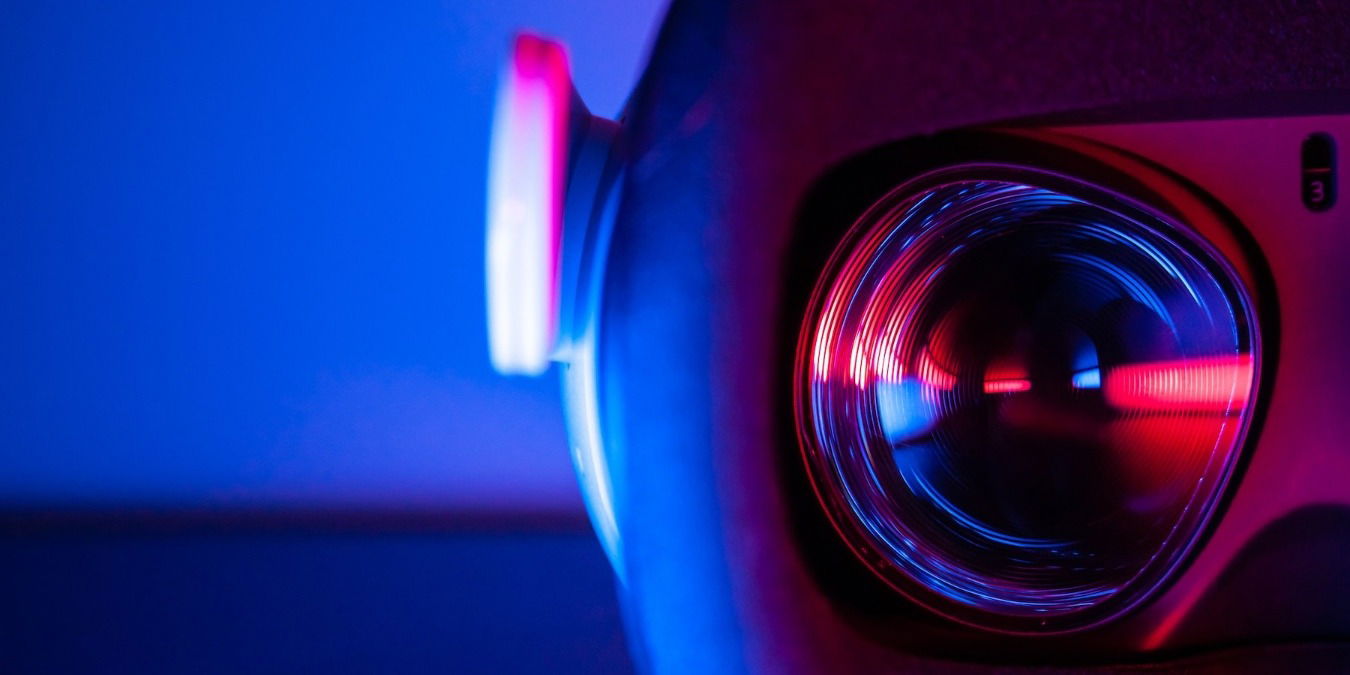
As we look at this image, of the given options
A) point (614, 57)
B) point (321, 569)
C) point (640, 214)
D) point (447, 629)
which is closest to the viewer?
point (640, 214)

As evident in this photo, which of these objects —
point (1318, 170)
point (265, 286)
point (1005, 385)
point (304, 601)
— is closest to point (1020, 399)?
point (1005, 385)

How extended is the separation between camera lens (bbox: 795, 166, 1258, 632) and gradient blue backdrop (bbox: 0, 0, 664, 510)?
74cm

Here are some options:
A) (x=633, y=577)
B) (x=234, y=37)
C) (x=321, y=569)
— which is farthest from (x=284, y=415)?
(x=633, y=577)

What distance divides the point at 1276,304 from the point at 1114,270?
55 mm

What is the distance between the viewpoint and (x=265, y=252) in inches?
42.3

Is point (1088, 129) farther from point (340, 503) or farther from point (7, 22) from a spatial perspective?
point (7, 22)

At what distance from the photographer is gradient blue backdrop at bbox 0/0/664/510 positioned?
1049 mm

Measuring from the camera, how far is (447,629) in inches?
30.5

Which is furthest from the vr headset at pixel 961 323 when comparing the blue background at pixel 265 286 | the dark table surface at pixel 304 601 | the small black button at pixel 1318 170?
the blue background at pixel 265 286

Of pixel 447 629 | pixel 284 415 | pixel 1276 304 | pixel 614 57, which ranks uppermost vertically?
pixel 614 57

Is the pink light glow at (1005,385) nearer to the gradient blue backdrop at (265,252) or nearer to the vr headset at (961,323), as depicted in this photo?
the vr headset at (961,323)

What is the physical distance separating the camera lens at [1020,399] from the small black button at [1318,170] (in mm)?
43

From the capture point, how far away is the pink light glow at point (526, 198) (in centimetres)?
31

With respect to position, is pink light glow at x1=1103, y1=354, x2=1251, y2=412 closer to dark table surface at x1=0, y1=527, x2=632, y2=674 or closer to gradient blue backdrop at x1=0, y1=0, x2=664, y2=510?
dark table surface at x1=0, y1=527, x2=632, y2=674
